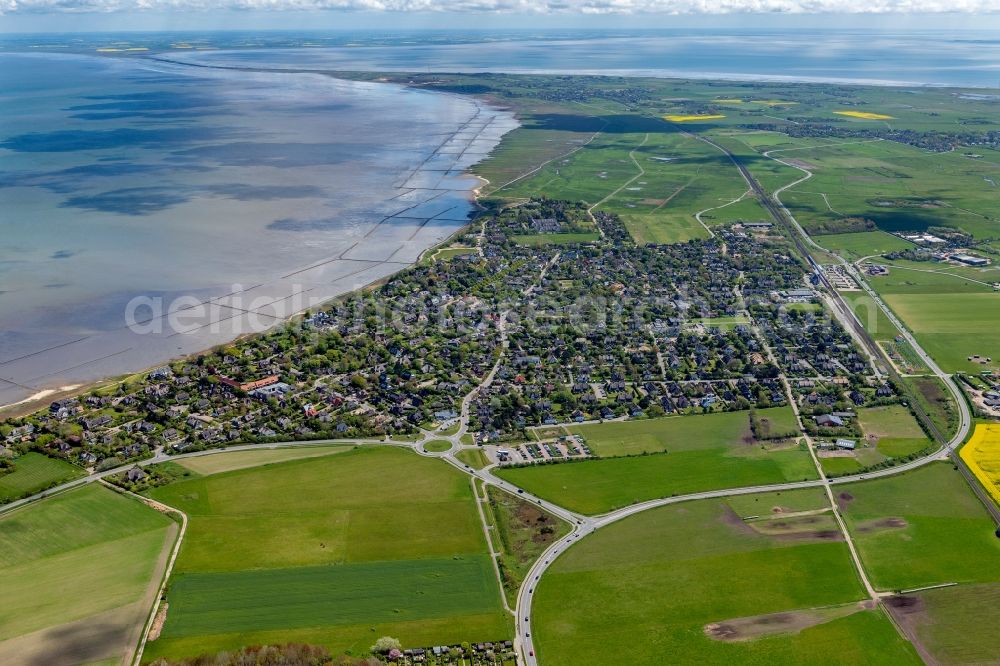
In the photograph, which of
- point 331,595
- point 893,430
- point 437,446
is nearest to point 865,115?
point 893,430

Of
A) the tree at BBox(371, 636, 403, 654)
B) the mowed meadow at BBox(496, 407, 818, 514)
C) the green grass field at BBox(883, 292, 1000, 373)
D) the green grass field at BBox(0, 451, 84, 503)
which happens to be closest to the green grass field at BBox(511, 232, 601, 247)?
the green grass field at BBox(883, 292, 1000, 373)

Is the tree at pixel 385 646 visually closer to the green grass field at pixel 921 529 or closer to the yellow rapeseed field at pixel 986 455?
the green grass field at pixel 921 529

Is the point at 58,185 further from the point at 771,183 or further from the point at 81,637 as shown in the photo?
the point at 771,183

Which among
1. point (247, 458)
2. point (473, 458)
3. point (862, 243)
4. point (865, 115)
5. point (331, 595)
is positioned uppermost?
point (865, 115)

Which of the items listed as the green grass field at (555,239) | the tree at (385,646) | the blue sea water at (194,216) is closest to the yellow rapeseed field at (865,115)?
the blue sea water at (194,216)

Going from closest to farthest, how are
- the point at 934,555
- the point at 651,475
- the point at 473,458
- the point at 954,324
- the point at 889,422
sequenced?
1. the point at 934,555
2. the point at 651,475
3. the point at 473,458
4. the point at 889,422
5. the point at 954,324

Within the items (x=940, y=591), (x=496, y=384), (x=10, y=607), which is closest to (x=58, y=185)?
(x=496, y=384)

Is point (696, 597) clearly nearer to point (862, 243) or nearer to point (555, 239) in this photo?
point (555, 239)
